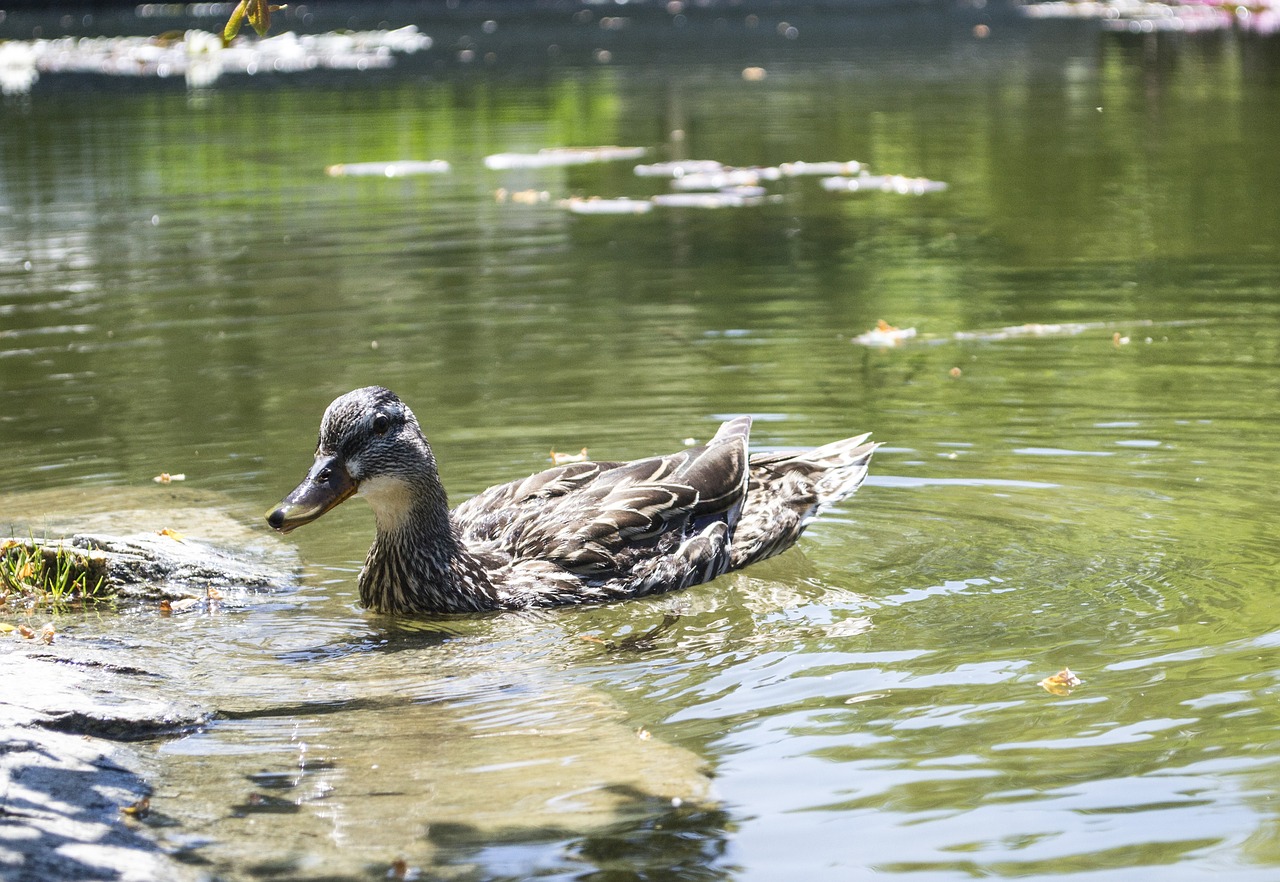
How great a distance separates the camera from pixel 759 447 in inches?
354

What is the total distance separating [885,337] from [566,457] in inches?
122

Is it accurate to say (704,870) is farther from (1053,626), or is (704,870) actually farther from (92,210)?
(92,210)

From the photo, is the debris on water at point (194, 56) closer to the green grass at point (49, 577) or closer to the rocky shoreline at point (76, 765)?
the green grass at point (49, 577)

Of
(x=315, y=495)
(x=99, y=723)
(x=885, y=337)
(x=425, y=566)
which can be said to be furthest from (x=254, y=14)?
(x=885, y=337)

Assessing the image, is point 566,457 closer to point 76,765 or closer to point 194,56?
point 76,765

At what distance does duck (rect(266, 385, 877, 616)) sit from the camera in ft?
22.4

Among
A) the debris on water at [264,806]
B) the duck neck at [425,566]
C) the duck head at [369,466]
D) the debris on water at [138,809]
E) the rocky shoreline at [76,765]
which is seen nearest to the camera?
the rocky shoreline at [76,765]

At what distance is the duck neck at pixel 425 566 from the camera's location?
6922 millimetres

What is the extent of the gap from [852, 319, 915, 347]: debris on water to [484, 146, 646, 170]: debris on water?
32.8 ft

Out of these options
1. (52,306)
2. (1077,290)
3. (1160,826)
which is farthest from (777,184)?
(1160,826)

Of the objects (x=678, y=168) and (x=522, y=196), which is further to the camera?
(x=678, y=168)

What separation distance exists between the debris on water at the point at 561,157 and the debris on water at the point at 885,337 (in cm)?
998

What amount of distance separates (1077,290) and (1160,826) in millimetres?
8439

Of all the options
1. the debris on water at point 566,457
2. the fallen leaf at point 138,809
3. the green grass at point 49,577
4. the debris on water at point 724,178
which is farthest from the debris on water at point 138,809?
the debris on water at point 724,178
